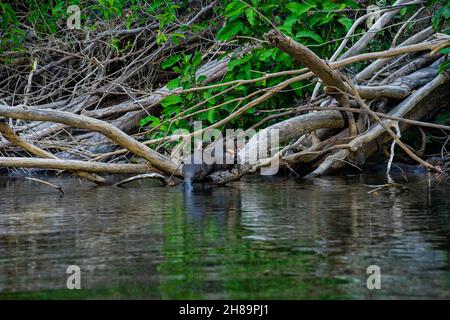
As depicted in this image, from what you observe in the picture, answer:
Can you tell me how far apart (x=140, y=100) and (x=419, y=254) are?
26.9ft

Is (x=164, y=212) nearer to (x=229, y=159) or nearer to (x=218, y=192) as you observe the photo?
(x=218, y=192)

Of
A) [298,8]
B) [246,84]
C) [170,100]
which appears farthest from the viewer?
[170,100]

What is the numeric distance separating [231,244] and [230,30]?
5.24m

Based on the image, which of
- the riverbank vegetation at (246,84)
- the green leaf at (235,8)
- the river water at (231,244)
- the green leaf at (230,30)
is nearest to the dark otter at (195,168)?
the riverbank vegetation at (246,84)

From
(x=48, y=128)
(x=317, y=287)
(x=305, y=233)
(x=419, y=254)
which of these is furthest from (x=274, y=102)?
(x=317, y=287)

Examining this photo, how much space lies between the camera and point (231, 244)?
4625 millimetres

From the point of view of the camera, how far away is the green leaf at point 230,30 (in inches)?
369

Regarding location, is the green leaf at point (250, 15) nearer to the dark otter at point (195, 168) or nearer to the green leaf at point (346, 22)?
the green leaf at point (346, 22)

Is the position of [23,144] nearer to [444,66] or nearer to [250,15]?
[250,15]

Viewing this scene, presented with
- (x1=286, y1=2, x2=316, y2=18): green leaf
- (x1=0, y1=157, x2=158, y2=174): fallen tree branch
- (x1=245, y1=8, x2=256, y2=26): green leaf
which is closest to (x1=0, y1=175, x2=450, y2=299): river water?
(x1=0, y1=157, x2=158, y2=174): fallen tree branch

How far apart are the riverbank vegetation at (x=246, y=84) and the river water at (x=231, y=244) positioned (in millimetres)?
1212

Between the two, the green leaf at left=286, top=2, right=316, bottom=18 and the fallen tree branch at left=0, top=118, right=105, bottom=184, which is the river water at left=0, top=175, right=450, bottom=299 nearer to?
the fallen tree branch at left=0, top=118, right=105, bottom=184

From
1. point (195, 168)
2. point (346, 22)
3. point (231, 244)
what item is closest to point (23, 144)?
point (195, 168)

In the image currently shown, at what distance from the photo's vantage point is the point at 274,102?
10.3 meters
